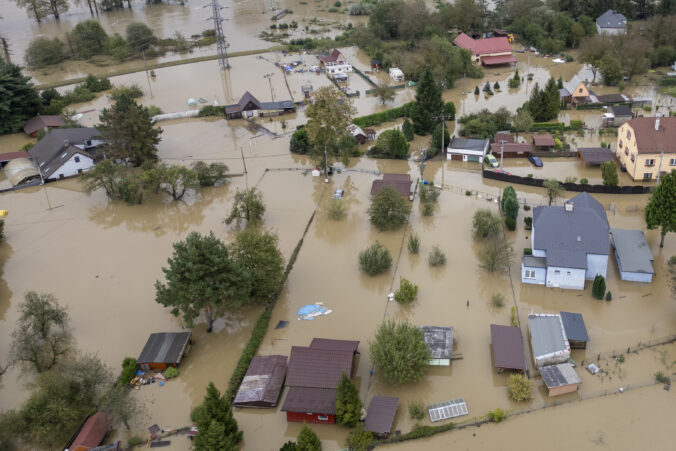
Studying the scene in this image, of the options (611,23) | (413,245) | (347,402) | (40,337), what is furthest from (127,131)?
(611,23)

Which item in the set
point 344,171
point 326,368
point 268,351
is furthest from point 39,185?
point 326,368

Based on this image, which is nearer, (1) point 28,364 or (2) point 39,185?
(1) point 28,364

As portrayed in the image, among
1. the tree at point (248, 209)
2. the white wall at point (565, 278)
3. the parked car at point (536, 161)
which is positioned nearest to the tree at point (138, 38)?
the tree at point (248, 209)

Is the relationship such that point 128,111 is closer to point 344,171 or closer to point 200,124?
point 200,124

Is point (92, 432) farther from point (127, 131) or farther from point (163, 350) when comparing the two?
point (127, 131)

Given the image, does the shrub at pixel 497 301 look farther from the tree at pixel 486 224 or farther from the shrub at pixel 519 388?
the tree at pixel 486 224

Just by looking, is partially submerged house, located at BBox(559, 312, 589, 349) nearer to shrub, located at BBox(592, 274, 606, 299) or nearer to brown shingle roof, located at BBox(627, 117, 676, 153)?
shrub, located at BBox(592, 274, 606, 299)
